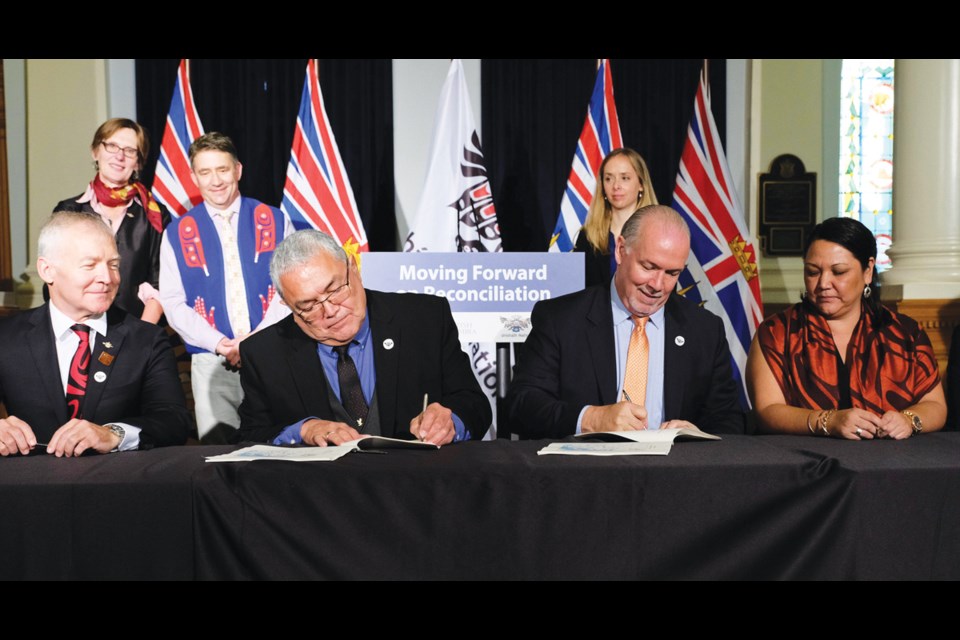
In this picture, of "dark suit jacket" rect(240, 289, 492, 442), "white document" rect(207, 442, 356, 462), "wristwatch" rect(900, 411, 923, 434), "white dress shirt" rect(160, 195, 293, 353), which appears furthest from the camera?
"white dress shirt" rect(160, 195, 293, 353)

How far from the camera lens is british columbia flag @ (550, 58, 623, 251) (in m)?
5.45

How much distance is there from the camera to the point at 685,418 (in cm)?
305

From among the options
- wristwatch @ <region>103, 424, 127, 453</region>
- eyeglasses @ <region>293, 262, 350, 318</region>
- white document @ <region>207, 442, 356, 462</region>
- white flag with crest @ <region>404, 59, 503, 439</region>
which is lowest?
white document @ <region>207, 442, 356, 462</region>

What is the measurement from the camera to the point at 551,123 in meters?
6.10

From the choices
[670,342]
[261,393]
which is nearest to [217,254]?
[261,393]

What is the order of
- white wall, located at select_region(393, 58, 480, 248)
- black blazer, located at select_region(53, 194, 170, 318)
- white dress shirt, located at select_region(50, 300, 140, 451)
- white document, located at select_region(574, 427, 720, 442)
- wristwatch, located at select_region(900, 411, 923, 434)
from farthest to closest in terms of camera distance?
white wall, located at select_region(393, 58, 480, 248), black blazer, located at select_region(53, 194, 170, 318), white dress shirt, located at select_region(50, 300, 140, 451), wristwatch, located at select_region(900, 411, 923, 434), white document, located at select_region(574, 427, 720, 442)

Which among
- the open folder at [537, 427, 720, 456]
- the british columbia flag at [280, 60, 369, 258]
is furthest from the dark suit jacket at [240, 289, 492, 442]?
the british columbia flag at [280, 60, 369, 258]

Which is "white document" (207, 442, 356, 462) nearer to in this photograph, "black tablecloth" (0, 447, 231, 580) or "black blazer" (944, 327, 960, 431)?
"black tablecloth" (0, 447, 231, 580)

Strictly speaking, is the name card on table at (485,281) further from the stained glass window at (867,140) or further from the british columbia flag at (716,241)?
the stained glass window at (867,140)

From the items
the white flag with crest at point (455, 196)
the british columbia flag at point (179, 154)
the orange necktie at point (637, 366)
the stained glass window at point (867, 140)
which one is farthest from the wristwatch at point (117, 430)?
the stained glass window at point (867, 140)

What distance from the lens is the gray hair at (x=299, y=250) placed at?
8.82 feet

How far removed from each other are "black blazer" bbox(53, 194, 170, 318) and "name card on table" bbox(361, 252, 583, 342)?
141cm

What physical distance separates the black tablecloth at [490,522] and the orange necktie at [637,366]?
95 centimetres

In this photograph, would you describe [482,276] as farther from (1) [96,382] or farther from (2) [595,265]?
(1) [96,382]
